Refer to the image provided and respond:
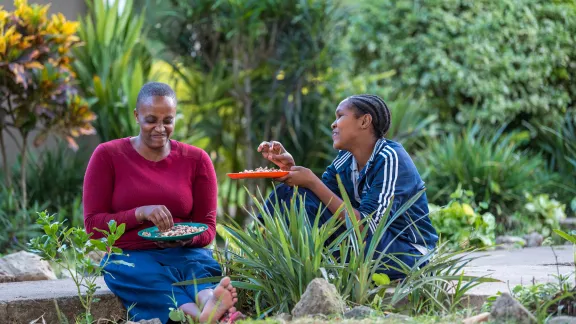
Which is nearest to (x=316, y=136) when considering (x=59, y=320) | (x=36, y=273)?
(x=36, y=273)

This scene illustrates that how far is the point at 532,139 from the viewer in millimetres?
10094

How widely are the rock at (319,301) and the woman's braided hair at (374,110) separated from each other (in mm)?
1209

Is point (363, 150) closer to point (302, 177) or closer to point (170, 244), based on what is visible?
point (302, 177)

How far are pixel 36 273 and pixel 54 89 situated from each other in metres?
2.03

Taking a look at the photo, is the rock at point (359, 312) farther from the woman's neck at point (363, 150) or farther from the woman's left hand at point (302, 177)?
the woman's neck at point (363, 150)

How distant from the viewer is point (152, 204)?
411 cm

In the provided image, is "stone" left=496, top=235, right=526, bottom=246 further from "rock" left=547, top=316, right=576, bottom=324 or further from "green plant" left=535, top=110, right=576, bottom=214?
"rock" left=547, top=316, right=576, bottom=324

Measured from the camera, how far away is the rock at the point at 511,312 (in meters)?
3.07

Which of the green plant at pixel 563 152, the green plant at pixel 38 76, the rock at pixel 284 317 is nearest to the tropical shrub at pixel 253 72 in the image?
the green plant at pixel 38 76

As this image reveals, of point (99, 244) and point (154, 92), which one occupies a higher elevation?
point (154, 92)

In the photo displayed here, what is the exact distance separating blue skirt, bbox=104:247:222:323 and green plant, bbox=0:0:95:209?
104 inches

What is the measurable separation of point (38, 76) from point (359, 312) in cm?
408

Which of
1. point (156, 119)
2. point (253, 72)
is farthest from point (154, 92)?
point (253, 72)

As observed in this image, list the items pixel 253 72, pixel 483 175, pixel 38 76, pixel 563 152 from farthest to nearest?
pixel 563 152 → pixel 253 72 → pixel 483 175 → pixel 38 76
